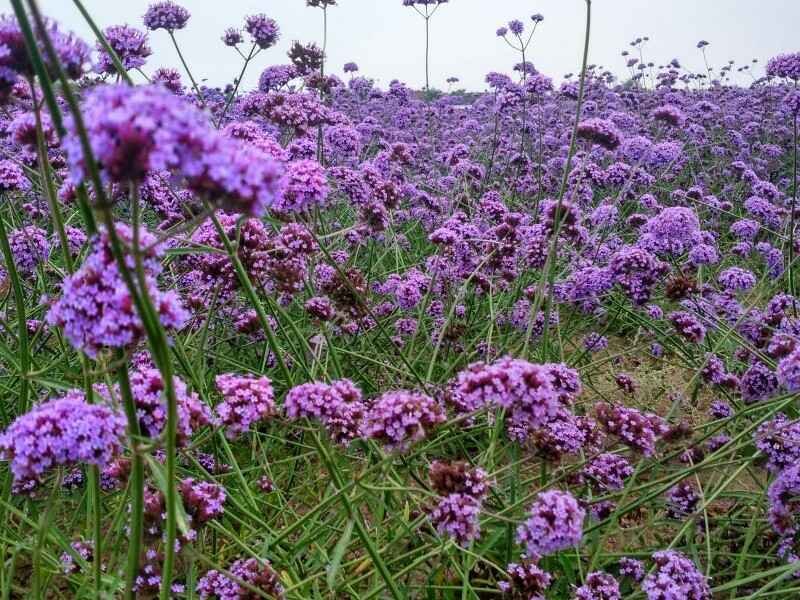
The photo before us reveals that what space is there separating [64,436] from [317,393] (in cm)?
71

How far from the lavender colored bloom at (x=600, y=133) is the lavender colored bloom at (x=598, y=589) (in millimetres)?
2216

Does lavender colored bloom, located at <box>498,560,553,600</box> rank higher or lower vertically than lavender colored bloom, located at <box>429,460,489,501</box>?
lower

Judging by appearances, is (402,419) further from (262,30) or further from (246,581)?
(262,30)

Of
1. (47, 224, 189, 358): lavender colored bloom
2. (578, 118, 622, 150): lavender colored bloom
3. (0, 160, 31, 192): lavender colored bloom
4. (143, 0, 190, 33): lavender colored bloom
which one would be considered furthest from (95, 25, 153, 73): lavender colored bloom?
(47, 224, 189, 358): lavender colored bloom

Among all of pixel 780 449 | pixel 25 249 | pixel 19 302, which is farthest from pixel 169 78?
pixel 780 449

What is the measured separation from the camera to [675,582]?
1962mm

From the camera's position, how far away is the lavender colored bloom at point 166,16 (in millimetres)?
4207

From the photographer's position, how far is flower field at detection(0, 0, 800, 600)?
124 cm

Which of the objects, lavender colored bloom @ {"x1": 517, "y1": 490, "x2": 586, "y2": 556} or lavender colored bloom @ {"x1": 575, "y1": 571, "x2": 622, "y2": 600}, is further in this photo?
lavender colored bloom @ {"x1": 575, "y1": 571, "x2": 622, "y2": 600}

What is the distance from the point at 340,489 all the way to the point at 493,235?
8.51 ft

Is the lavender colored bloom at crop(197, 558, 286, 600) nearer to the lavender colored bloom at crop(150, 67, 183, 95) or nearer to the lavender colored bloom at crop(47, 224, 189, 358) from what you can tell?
the lavender colored bloom at crop(47, 224, 189, 358)

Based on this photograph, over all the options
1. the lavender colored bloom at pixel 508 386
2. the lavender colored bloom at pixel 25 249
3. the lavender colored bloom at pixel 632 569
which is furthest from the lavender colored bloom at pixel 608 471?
the lavender colored bloom at pixel 25 249

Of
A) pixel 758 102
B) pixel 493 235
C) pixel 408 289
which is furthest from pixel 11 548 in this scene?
pixel 758 102

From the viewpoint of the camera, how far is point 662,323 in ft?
14.8
